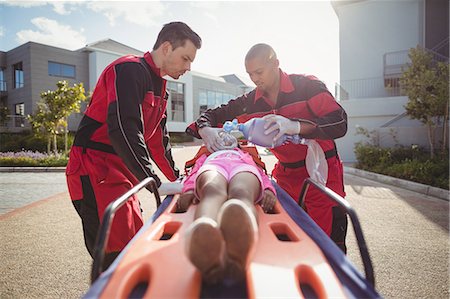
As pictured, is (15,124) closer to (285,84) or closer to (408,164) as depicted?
(408,164)

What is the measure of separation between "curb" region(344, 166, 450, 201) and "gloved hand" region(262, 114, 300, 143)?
5.55m

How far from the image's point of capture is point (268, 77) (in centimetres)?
232

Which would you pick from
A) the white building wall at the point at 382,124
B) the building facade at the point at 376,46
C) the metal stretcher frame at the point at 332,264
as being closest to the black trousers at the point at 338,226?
the metal stretcher frame at the point at 332,264

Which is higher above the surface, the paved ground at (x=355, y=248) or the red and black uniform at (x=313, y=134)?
the red and black uniform at (x=313, y=134)

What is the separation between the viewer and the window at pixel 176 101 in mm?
29402

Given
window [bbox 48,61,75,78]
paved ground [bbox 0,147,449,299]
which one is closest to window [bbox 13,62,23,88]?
window [bbox 48,61,75,78]

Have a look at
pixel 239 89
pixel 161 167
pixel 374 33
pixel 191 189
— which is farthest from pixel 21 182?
pixel 239 89

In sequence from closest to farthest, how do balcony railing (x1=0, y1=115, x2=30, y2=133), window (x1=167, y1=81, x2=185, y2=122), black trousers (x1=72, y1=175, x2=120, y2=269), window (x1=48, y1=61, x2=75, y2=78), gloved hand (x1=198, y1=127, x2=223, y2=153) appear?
black trousers (x1=72, y1=175, x2=120, y2=269)
gloved hand (x1=198, y1=127, x2=223, y2=153)
balcony railing (x1=0, y1=115, x2=30, y2=133)
window (x1=48, y1=61, x2=75, y2=78)
window (x1=167, y1=81, x2=185, y2=122)

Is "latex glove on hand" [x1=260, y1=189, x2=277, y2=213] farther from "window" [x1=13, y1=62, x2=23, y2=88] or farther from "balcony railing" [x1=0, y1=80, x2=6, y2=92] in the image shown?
"balcony railing" [x1=0, y1=80, x2=6, y2=92]

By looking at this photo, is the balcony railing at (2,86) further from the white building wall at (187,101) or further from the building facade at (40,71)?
the white building wall at (187,101)

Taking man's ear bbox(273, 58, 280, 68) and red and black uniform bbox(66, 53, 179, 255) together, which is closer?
red and black uniform bbox(66, 53, 179, 255)

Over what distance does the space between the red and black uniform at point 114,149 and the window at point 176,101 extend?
89.8ft

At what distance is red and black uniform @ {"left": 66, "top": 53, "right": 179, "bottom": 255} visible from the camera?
189 centimetres

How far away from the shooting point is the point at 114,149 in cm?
206
